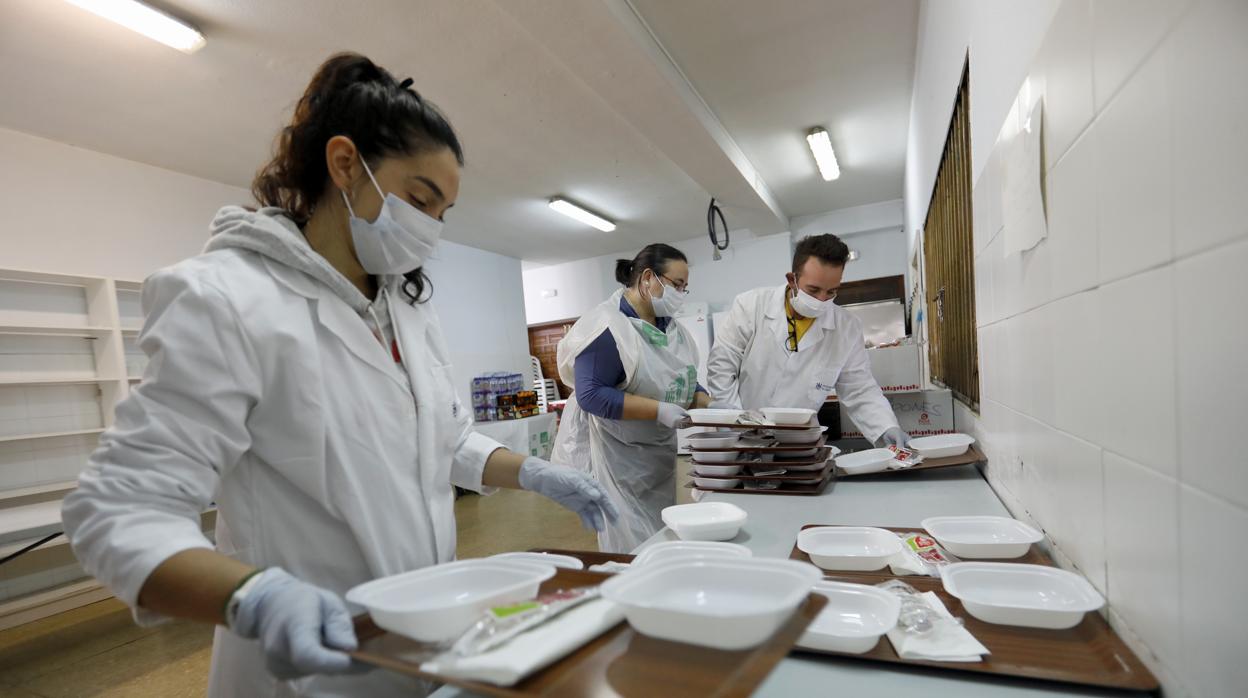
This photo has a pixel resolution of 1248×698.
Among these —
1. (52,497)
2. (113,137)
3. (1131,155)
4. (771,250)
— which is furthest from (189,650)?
(771,250)

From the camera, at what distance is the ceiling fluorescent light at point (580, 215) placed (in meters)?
5.35

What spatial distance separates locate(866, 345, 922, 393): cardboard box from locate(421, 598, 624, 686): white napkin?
104 inches

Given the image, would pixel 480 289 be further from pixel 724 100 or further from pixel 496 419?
pixel 724 100

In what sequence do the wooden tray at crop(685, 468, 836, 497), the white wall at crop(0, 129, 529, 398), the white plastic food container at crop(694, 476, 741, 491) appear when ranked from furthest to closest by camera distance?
1. the white wall at crop(0, 129, 529, 398)
2. the white plastic food container at crop(694, 476, 741, 491)
3. the wooden tray at crop(685, 468, 836, 497)

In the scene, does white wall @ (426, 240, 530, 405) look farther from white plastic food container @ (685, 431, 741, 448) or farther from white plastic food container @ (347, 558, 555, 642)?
white plastic food container @ (347, 558, 555, 642)

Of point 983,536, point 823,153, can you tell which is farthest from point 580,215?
point 983,536

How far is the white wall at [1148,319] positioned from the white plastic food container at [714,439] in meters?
0.78

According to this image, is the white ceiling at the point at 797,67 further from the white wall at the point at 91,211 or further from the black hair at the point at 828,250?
the white wall at the point at 91,211

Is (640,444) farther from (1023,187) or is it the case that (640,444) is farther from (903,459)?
(1023,187)

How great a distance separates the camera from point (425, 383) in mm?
946

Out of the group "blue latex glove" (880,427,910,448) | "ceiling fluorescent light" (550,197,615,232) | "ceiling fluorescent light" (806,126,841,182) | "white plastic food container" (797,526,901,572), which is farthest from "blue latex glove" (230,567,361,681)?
"ceiling fluorescent light" (550,197,615,232)

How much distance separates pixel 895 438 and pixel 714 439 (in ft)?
2.42

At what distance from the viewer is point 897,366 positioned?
2867 millimetres

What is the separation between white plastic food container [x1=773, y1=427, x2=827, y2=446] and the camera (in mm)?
1586
